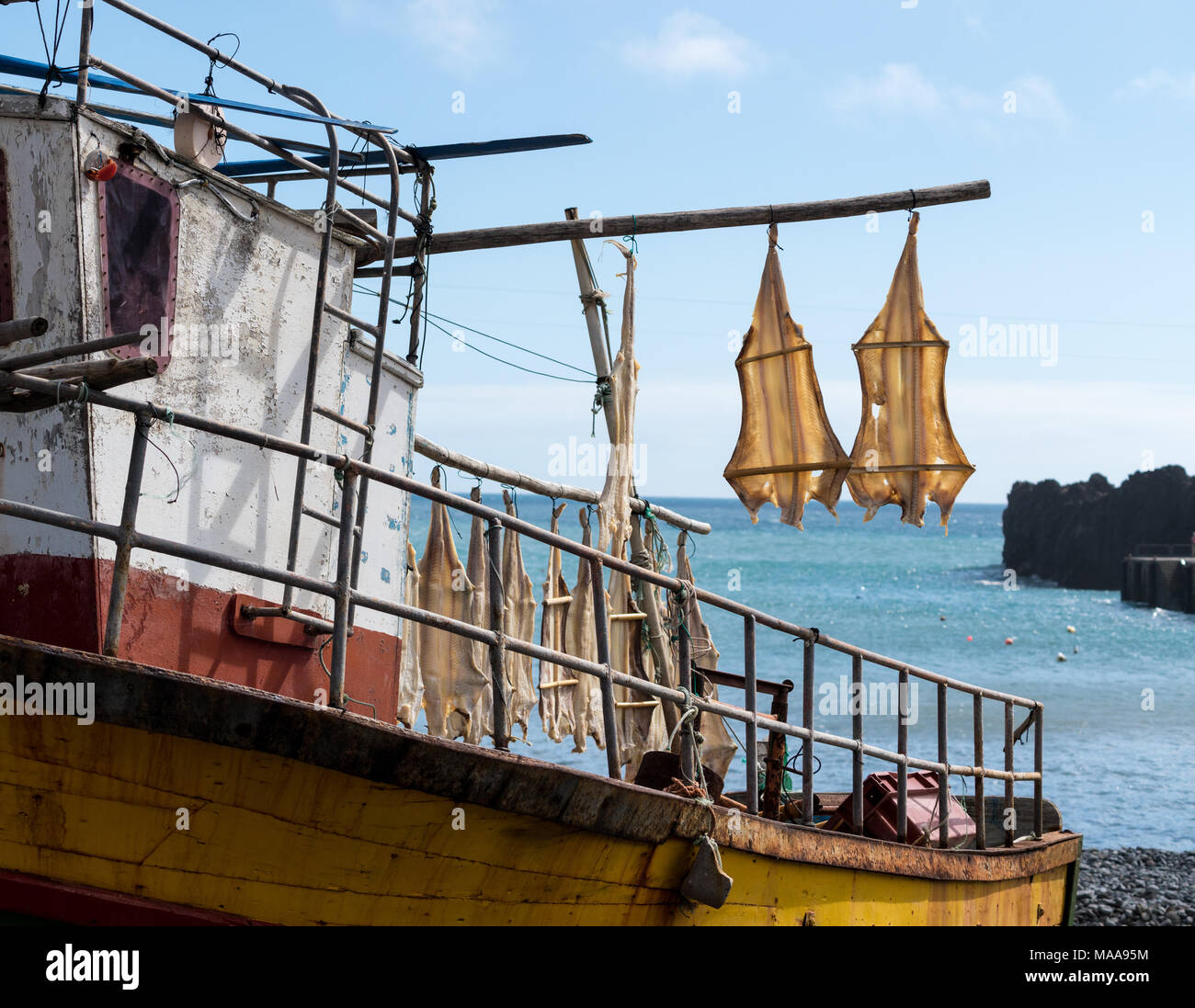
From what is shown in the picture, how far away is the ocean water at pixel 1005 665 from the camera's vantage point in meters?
22.7

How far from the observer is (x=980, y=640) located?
52.3 metres

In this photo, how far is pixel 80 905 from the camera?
4.74 m

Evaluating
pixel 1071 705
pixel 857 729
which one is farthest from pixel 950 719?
pixel 857 729

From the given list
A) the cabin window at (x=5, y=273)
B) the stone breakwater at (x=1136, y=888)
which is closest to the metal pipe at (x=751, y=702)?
the cabin window at (x=5, y=273)

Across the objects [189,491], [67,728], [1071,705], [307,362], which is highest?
[307,362]

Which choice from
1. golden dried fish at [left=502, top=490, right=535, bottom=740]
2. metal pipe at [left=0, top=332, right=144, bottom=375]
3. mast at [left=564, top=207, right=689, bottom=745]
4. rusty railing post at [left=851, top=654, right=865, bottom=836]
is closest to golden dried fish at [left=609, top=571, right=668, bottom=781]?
mast at [left=564, top=207, right=689, bottom=745]

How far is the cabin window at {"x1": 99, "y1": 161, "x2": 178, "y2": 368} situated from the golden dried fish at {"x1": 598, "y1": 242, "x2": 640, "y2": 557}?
3907mm

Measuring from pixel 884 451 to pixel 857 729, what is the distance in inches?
108

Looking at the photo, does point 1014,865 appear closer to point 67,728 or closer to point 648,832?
point 648,832

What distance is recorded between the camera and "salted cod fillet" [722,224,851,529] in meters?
9.23

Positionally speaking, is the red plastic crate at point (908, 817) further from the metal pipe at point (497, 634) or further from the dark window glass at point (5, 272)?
the dark window glass at point (5, 272)

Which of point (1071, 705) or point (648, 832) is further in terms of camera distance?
point (1071, 705)

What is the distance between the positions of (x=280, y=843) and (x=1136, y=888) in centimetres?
1568

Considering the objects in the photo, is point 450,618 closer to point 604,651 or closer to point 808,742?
point 604,651
